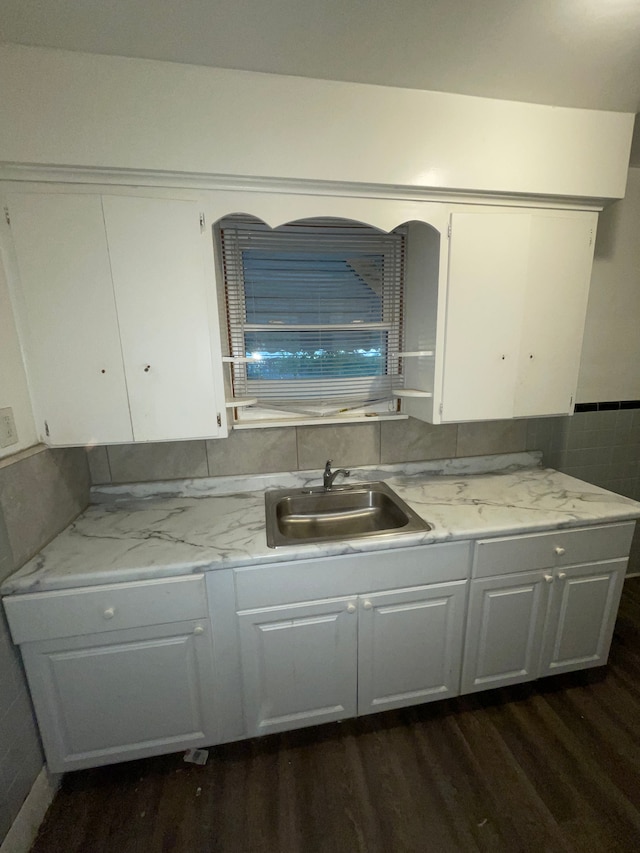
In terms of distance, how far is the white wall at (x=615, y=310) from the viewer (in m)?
1.81

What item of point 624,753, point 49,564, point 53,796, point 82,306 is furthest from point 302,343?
point 624,753

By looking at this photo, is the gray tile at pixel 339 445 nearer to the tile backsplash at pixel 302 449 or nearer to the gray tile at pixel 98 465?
the tile backsplash at pixel 302 449

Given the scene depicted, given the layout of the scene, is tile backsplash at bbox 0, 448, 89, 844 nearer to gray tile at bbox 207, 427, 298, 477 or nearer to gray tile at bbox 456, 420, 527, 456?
gray tile at bbox 207, 427, 298, 477

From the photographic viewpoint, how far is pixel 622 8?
923 millimetres

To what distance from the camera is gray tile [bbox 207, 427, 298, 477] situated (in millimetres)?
1652

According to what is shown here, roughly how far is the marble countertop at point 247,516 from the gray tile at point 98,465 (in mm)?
58

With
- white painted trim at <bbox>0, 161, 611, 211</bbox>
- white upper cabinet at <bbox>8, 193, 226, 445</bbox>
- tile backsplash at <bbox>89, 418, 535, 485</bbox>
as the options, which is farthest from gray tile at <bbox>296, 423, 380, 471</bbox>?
white painted trim at <bbox>0, 161, 611, 211</bbox>

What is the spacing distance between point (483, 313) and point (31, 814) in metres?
2.42

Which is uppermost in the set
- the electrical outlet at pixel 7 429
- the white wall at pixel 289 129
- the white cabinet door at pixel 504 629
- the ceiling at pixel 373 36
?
the ceiling at pixel 373 36

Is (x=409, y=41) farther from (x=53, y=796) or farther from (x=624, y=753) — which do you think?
(x=53, y=796)

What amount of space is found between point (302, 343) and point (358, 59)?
100 cm

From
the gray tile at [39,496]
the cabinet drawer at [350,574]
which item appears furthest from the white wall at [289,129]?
the cabinet drawer at [350,574]

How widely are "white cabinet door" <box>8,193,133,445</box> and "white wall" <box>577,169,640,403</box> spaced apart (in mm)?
2377

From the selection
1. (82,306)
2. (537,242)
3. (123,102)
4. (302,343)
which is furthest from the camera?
(302,343)
